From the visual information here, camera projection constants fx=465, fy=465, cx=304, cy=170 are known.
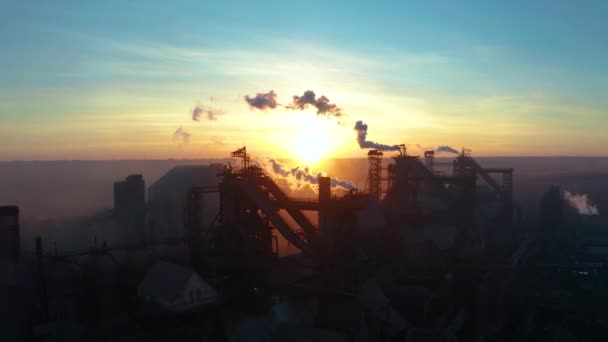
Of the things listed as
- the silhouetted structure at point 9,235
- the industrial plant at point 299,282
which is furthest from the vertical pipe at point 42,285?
the silhouetted structure at point 9,235

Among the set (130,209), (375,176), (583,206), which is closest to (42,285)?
(130,209)

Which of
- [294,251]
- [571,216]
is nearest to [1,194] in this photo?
[294,251]

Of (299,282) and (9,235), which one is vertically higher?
(9,235)

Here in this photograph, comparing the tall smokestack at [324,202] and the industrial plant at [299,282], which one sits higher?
the tall smokestack at [324,202]

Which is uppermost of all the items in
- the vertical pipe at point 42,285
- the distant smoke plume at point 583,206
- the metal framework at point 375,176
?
the metal framework at point 375,176

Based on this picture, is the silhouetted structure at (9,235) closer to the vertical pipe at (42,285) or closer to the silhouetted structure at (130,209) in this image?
the vertical pipe at (42,285)

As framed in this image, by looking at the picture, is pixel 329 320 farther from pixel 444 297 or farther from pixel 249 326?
pixel 444 297

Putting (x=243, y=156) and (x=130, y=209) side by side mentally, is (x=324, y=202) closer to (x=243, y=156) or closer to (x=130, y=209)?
(x=243, y=156)

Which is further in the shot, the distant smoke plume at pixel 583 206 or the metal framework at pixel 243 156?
the distant smoke plume at pixel 583 206
